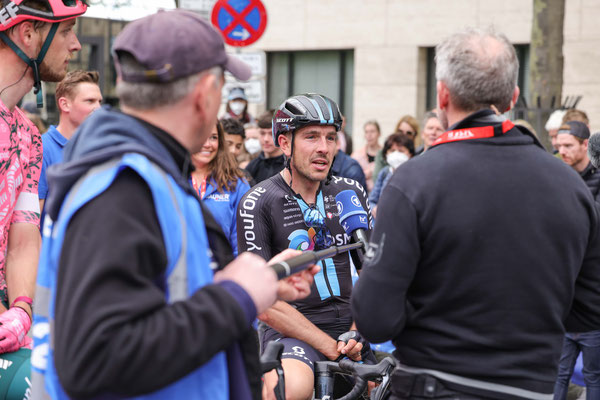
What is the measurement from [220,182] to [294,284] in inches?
150

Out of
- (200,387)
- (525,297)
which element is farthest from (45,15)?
(525,297)

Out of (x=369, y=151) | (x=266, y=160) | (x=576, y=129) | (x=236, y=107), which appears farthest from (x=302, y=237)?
(x=369, y=151)

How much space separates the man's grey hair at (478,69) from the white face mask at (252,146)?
8.79m

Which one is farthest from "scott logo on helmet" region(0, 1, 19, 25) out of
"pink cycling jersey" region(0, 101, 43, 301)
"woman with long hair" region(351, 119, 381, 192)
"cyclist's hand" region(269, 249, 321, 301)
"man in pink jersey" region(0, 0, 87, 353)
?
"woman with long hair" region(351, 119, 381, 192)

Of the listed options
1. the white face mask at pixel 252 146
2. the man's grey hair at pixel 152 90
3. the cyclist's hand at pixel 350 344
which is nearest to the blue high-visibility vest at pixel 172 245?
the man's grey hair at pixel 152 90

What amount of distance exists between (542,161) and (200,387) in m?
1.46

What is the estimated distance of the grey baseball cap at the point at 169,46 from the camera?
1935 millimetres

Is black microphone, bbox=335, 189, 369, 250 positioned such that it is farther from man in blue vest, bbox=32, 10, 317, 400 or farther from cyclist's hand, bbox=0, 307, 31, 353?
man in blue vest, bbox=32, 10, 317, 400

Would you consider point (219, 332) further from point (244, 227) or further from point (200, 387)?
point (244, 227)

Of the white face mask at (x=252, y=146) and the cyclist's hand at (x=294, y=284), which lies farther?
the white face mask at (x=252, y=146)

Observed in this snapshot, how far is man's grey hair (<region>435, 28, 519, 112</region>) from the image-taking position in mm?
2699

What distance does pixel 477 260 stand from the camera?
2.58 m

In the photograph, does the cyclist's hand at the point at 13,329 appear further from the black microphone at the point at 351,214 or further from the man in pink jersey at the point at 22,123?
the black microphone at the point at 351,214

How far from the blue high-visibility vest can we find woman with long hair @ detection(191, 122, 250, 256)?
3.70 meters
